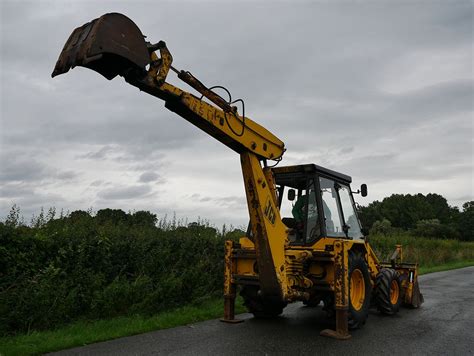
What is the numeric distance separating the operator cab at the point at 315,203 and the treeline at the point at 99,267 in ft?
9.91

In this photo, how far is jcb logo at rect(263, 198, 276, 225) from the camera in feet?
22.6

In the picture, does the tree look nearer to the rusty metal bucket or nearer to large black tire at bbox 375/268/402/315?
large black tire at bbox 375/268/402/315

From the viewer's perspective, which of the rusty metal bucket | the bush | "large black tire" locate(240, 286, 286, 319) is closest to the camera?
the rusty metal bucket

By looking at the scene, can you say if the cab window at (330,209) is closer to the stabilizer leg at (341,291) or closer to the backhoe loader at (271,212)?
the backhoe loader at (271,212)

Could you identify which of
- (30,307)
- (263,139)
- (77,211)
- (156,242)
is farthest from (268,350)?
(77,211)

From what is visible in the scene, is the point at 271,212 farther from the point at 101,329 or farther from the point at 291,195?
the point at 101,329

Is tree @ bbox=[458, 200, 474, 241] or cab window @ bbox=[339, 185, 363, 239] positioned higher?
tree @ bbox=[458, 200, 474, 241]

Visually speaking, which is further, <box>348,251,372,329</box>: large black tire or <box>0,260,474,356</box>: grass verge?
<box>348,251,372,329</box>: large black tire

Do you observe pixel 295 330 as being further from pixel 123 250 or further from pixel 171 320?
pixel 123 250

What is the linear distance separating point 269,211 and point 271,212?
65 millimetres

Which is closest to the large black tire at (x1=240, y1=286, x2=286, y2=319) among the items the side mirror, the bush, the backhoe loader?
the backhoe loader

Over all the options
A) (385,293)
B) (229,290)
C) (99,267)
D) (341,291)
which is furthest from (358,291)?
(99,267)

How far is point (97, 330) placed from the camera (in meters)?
7.05

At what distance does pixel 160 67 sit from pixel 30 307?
441 cm
